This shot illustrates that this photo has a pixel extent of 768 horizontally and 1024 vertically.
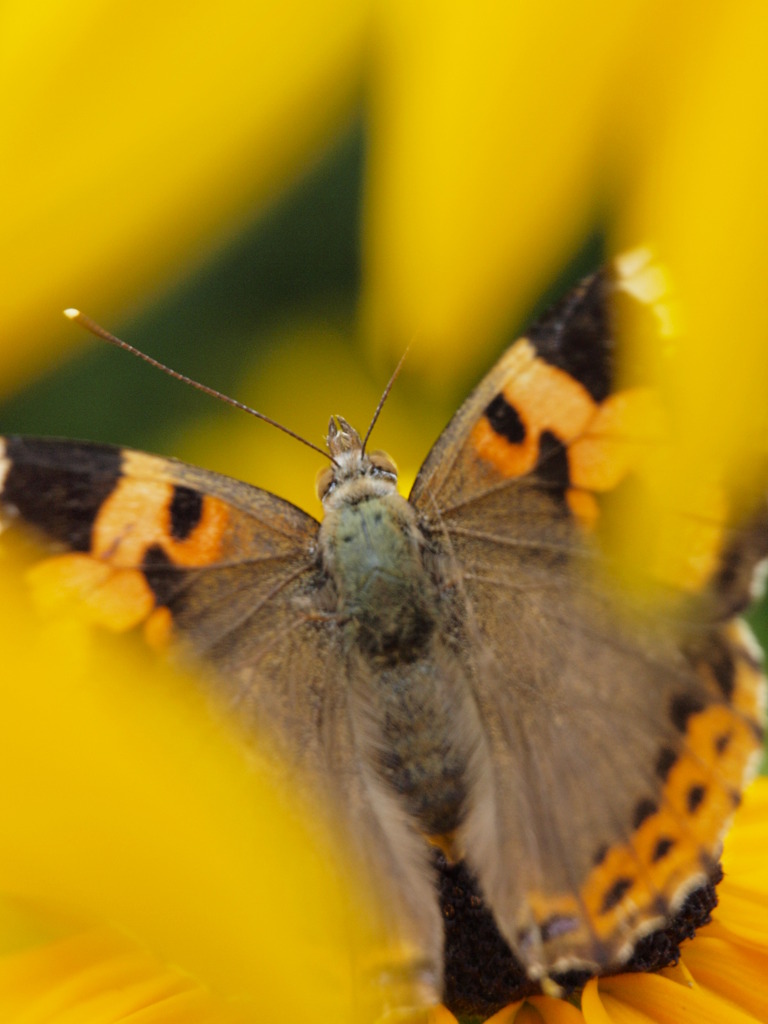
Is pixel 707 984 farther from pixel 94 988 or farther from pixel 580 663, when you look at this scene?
pixel 94 988

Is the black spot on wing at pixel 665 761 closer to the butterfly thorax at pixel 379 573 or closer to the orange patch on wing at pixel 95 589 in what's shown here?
the butterfly thorax at pixel 379 573

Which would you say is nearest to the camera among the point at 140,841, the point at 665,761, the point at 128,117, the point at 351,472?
the point at 140,841

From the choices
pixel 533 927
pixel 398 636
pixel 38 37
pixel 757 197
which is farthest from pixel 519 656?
pixel 38 37

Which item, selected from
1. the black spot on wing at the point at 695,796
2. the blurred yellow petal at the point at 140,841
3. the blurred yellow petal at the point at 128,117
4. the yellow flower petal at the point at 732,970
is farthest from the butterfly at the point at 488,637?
the blurred yellow petal at the point at 140,841

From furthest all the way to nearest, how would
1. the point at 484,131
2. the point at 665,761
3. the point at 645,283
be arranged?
1. the point at 665,761
2. the point at 645,283
3. the point at 484,131

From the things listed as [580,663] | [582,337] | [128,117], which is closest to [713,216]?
[128,117]

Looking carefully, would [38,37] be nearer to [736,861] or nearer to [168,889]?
[168,889]

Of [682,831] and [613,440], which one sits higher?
[613,440]
